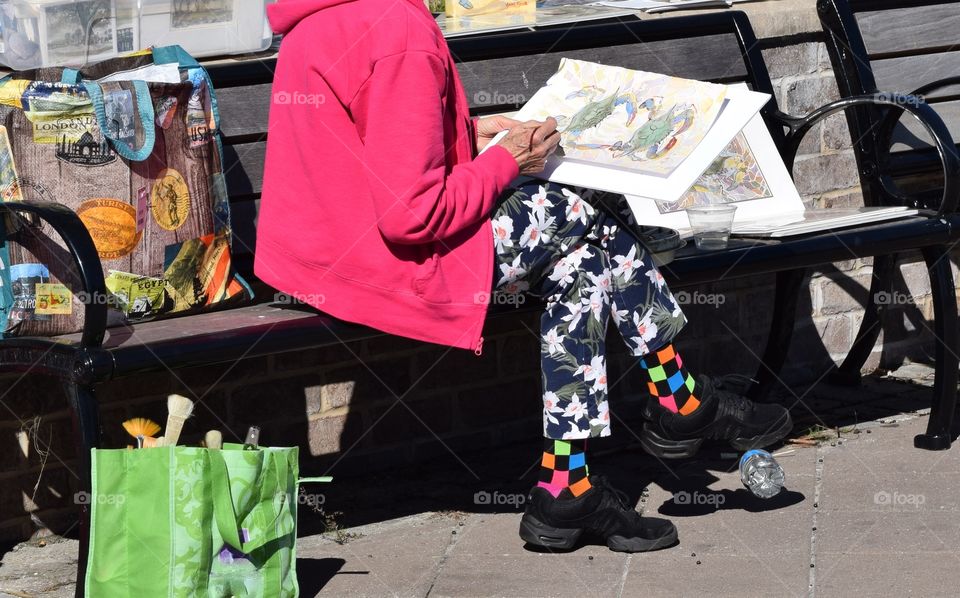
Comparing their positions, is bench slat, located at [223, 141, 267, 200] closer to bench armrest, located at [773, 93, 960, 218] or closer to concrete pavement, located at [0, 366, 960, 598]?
concrete pavement, located at [0, 366, 960, 598]

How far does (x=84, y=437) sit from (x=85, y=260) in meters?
0.37

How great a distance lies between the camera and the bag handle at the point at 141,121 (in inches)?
119

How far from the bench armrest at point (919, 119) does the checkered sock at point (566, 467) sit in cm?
138

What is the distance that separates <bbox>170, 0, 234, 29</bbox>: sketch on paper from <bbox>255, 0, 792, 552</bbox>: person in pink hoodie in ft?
1.91

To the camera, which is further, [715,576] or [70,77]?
[715,576]

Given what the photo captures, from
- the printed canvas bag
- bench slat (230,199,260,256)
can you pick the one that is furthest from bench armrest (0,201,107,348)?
bench slat (230,199,260,256)

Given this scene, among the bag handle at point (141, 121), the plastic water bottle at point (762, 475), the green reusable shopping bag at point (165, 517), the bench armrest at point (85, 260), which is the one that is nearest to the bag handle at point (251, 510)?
the green reusable shopping bag at point (165, 517)

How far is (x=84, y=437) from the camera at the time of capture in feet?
8.85

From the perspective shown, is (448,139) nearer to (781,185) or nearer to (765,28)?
(781,185)

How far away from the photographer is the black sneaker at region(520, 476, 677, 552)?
320cm

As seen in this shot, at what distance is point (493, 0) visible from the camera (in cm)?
423

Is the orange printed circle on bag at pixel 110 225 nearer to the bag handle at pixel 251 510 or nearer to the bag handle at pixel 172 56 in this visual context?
the bag handle at pixel 172 56

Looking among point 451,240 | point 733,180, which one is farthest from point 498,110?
point 451,240

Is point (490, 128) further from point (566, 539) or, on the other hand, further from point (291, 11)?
point (566, 539)
